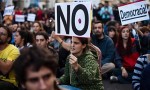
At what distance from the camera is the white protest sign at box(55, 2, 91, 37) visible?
5172 mm

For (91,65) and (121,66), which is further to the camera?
(121,66)

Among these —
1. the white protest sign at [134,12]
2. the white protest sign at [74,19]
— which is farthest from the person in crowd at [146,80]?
the white protest sign at [134,12]

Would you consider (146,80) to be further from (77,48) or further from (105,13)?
(105,13)

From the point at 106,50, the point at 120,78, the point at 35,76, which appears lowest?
the point at 120,78

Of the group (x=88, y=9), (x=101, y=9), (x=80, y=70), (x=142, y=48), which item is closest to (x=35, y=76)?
(x=80, y=70)

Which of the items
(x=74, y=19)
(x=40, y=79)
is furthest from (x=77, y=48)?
(x=40, y=79)

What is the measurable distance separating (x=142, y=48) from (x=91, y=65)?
4.96 m

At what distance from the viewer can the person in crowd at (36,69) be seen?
2.51 m

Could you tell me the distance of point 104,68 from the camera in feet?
28.2

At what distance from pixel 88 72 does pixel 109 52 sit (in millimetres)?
4180

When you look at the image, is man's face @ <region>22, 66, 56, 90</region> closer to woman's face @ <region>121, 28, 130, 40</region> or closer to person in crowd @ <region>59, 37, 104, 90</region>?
person in crowd @ <region>59, 37, 104, 90</region>

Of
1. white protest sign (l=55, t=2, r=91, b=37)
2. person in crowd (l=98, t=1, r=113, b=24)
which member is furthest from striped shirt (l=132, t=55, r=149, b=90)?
person in crowd (l=98, t=1, r=113, b=24)

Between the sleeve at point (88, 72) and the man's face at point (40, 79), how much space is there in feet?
6.51

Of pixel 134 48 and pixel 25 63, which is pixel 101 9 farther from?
pixel 25 63
